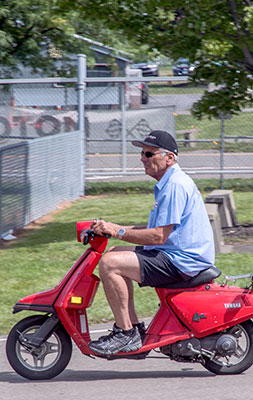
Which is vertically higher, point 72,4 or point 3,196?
point 72,4

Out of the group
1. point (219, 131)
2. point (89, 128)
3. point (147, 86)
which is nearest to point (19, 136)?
point (89, 128)

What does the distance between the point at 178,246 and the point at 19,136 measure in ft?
29.4

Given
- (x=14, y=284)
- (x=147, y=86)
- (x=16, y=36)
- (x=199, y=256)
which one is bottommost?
(x=14, y=284)

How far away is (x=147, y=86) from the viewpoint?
44.5ft

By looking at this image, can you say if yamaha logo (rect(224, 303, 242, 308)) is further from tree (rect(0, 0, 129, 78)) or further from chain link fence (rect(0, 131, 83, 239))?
tree (rect(0, 0, 129, 78))

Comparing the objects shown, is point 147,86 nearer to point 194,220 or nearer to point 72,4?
point 72,4

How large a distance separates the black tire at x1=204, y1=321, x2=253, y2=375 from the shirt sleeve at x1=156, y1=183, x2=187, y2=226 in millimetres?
864

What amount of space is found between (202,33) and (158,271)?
193 inches

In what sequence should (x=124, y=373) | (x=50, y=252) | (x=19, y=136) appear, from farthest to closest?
(x=19, y=136), (x=50, y=252), (x=124, y=373)

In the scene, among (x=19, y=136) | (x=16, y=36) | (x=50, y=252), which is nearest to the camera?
(x=50, y=252)

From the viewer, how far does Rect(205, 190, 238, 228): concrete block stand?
10.2 meters

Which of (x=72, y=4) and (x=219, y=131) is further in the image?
(x=219, y=131)

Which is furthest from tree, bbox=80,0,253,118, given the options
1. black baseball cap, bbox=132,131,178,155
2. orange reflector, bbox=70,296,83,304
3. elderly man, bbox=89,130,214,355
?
orange reflector, bbox=70,296,83,304

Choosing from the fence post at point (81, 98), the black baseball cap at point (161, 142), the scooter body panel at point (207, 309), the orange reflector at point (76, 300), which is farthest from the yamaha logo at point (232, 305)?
the fence post at point (81, 98)
